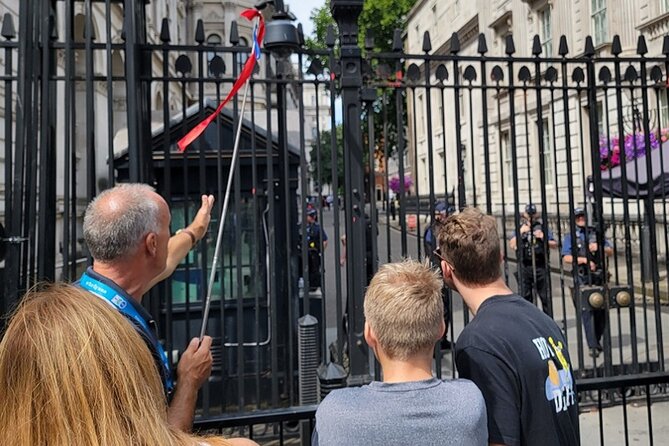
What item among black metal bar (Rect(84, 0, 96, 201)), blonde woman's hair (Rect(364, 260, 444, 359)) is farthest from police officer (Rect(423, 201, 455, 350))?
black metal bar (Rect(84, 0, 96, 201))

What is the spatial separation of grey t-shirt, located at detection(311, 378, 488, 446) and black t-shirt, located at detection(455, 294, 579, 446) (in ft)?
0.71

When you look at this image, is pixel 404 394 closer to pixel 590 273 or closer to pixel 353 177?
pixel 353 177

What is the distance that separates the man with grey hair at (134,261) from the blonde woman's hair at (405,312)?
2.39 ft

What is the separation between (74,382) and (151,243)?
3.10 ft

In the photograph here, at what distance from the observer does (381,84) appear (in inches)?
142

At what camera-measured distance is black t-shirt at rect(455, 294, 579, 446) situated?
69.3 inches

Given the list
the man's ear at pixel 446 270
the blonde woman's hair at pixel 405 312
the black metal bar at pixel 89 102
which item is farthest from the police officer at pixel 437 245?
the black metal bar at pixel 89 102

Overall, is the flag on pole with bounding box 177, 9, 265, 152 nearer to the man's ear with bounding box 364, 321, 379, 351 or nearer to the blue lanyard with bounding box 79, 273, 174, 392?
the blue lanyard with bounding box 79, 273, 174, 392

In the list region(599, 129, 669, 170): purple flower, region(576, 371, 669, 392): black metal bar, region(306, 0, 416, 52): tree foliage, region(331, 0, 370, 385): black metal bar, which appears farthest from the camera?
region(306, 0, 416, 52): tree foliage

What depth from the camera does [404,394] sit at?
1516 millimetres

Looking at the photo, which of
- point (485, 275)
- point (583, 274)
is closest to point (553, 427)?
point (485, 275)

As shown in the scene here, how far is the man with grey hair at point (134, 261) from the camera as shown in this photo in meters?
1.85

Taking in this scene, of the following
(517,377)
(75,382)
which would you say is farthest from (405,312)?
(75,382)

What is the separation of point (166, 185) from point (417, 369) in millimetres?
2423
